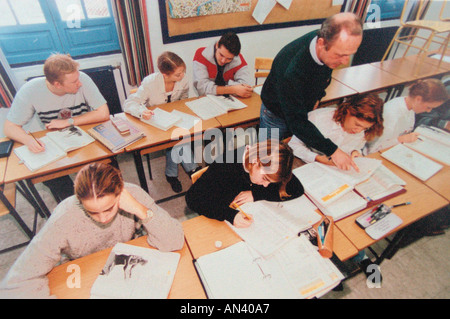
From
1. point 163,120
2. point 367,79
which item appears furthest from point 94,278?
point 367,79

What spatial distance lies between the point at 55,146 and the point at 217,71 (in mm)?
1663

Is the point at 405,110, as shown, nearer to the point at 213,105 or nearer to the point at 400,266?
the point at 400,266

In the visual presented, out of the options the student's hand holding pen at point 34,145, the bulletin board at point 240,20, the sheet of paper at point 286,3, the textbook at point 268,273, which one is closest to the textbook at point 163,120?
the student's hand holding pen at point 34,145

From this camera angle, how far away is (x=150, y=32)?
3.14 metres

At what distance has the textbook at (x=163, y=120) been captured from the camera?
87.3 inches

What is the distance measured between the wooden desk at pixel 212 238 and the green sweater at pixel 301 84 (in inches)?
23.9

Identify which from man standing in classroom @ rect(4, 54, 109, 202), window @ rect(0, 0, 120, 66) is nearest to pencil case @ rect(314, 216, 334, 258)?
man standing in classroom @ rect(4, 54, 109, 202)

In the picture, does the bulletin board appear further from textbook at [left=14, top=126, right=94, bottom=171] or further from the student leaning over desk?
the student leaning over desk

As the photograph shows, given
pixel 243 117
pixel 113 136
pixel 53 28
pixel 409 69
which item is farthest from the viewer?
pixel 409 69

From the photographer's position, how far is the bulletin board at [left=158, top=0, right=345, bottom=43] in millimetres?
3207

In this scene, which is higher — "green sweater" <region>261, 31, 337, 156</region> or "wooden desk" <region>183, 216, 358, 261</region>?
"green sweater" <region>261, 31, 337, 156</region>

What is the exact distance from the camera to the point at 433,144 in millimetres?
2098

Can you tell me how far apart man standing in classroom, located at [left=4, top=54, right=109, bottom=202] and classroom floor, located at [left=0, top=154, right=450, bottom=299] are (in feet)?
1.72

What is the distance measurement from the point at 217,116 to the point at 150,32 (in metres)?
1.61
